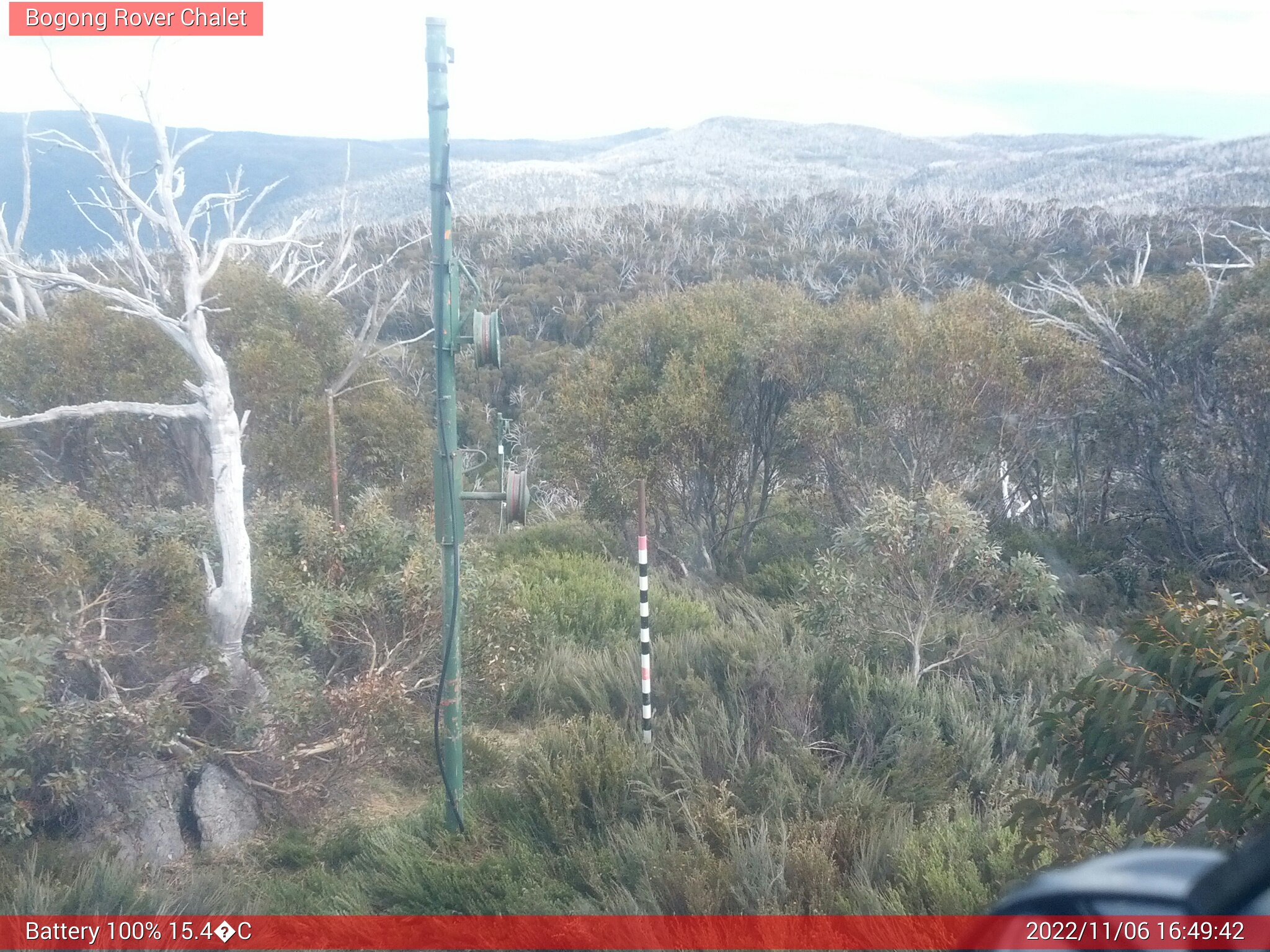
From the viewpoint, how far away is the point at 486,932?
13.4 ft

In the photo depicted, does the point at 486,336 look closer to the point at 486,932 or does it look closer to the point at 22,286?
the point at 486,932

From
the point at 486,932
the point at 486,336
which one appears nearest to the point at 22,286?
the point at 486,336

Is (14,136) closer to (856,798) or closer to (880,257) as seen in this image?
(856,798)

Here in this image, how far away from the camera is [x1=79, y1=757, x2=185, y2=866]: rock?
5359 millimetres

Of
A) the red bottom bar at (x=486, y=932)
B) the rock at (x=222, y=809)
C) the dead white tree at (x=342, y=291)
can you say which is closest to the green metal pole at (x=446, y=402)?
the red bottom bar at (x=486, y=932)

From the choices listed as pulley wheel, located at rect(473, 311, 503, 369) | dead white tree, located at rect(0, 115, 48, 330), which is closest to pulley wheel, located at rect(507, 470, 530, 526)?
pulley wheel, located at rect(473, 311, 503, 369)

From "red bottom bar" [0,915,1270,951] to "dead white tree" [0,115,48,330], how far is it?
29.5 feet

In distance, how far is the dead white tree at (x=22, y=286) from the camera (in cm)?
1126

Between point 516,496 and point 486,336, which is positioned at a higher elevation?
point 486,336

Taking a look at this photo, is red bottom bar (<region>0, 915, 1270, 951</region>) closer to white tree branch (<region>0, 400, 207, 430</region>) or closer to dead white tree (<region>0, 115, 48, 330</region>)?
white tree branch (<region>0, 400, 207, 430</region>)

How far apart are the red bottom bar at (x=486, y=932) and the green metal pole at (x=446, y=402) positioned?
951 mm

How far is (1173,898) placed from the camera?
1369mm

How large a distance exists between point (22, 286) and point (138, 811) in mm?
9433

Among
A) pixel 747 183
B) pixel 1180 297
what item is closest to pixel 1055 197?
pixel 747 183
